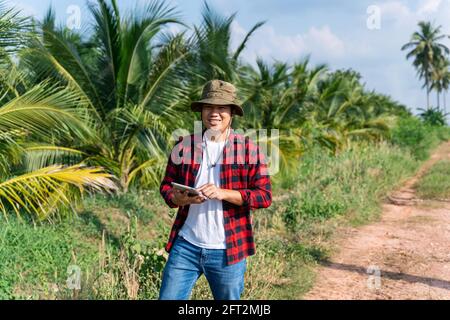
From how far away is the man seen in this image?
2506 millimetres

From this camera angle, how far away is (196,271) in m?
2.58

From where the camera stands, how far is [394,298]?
4574 mm

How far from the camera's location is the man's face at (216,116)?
2607 mm

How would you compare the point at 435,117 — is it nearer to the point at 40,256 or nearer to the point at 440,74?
the point at 440,74

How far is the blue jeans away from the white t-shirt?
0.04m

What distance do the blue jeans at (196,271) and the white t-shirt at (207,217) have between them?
0.12 ft

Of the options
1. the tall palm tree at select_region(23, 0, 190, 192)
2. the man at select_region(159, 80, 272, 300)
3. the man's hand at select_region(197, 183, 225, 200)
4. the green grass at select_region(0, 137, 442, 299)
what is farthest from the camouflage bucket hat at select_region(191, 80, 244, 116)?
the tall palm tree at select_region(23, 0, 190, 192)

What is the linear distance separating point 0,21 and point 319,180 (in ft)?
21.2

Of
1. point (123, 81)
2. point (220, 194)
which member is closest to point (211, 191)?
point (220, 194)

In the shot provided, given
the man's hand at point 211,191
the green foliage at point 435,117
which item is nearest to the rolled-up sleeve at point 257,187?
the man's hand at point 211,191

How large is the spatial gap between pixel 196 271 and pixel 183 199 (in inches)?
15.7

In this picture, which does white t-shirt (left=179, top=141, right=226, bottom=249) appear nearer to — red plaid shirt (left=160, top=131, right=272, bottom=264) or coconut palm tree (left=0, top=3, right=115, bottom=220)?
red plaid shirt (left=160, top=131, right=272, bottom=264)

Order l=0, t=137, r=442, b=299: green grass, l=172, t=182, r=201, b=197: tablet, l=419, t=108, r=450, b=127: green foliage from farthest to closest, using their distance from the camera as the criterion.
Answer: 1. l=419, t=108, r=450, b=127: green foliage
2. l=0, t=137, r=442, b=299: green grass
3. l=172, t=182, r=201, b=197: tablet
